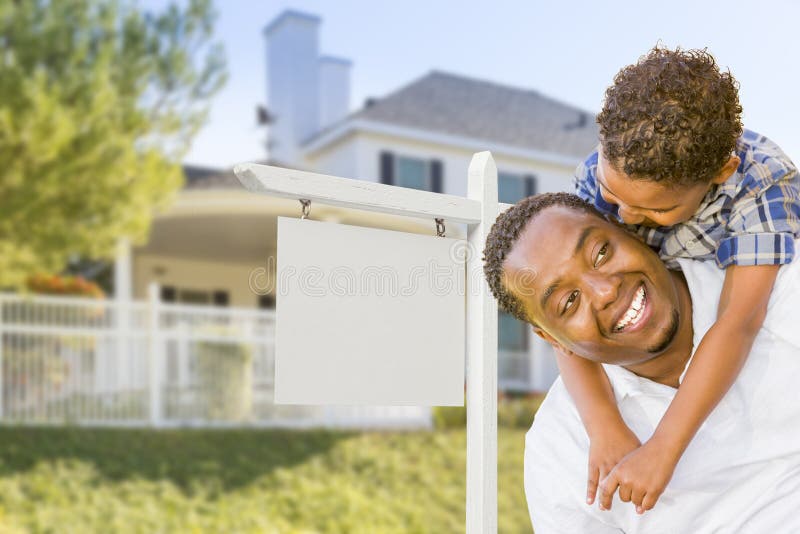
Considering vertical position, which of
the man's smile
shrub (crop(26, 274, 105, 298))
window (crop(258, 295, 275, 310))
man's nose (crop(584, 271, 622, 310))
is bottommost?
window (crop(258, 295, 275, 310))

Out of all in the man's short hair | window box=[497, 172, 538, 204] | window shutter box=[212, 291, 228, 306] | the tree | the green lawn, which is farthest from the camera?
window box=[497, 172, 538, 204]

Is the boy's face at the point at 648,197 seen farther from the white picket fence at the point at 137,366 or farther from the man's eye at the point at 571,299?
the white picket fence at the point at 137,366

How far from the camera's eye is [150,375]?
978cm

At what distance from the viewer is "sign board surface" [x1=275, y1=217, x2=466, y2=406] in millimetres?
1846

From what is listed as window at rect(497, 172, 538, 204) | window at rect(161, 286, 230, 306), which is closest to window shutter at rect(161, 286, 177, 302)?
window at rect(161, 286, 230, 306)

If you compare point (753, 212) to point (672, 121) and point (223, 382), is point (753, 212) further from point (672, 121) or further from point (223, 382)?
point (223, 382)

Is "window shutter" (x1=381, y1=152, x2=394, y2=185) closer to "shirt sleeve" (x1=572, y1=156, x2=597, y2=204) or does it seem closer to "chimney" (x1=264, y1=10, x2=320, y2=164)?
"chimney" (x1=264, y1=10, x2=320, y2=164)

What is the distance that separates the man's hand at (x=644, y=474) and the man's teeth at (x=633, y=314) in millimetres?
227

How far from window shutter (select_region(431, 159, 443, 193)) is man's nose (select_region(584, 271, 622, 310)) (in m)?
13.9

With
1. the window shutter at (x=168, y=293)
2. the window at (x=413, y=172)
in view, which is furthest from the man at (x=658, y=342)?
the window shutter at (x=168, y=293)

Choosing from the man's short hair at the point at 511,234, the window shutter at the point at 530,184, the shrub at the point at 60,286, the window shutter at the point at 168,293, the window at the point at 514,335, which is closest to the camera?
the man's short hair at the point at 511,234

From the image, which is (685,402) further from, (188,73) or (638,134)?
(188,73)

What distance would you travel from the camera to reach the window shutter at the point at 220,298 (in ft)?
52.6

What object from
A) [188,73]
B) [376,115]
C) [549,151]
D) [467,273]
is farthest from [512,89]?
[467,273]
